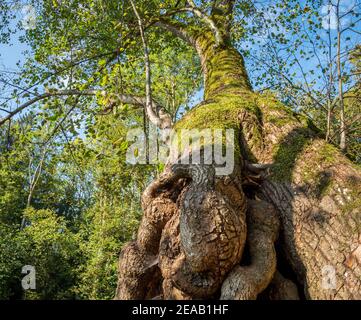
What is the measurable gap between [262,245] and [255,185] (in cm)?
80

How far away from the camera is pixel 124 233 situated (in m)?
16.3

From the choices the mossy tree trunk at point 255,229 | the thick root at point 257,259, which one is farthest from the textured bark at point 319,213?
the thick root at point 257,259

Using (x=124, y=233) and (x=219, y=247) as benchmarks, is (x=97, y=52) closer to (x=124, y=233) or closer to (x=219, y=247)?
(x=219, y=247)

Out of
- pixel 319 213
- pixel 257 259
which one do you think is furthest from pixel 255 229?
pixel 319 213

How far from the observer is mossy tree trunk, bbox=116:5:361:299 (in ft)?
9.22

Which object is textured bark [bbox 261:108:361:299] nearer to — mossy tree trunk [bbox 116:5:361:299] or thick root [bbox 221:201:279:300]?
mossy tree trunk [bbox 116:5:361:299]

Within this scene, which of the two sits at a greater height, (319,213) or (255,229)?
(319,213)

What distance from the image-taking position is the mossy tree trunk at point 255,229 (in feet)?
9.22

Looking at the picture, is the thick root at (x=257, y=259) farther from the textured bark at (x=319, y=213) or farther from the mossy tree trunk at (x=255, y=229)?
the textured bark at (x=319, y=213)

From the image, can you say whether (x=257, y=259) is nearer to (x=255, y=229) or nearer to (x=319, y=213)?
(x=255, y=229)

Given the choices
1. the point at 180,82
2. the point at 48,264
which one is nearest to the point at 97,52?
the point at 180,82

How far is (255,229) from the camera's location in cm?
318

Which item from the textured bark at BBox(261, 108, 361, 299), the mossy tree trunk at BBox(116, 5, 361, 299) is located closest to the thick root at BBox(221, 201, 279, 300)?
the mossy tree trunk at BBox(116, 5, 361, 299)

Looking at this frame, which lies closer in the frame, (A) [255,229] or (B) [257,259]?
(B) [257,259]
